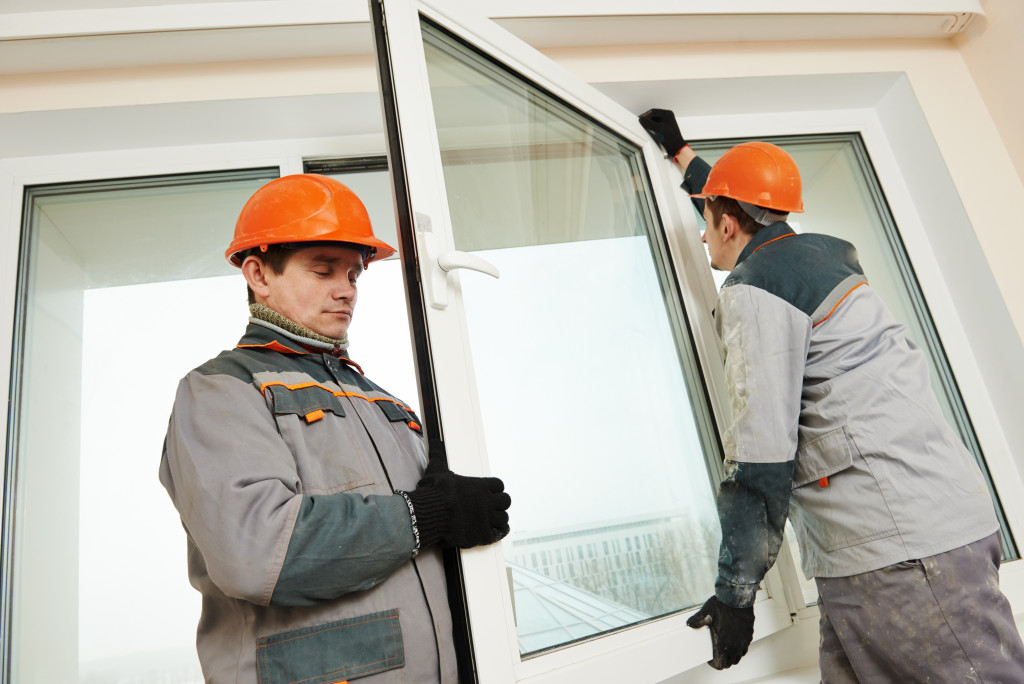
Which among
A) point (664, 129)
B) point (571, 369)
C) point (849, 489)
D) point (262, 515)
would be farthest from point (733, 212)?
point (262, 515)

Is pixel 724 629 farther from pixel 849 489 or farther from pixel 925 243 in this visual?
pixel 925 243

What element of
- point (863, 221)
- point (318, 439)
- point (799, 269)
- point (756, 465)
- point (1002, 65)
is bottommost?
point (756, 465)

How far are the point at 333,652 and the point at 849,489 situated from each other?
3.40 ft

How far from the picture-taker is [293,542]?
90cm

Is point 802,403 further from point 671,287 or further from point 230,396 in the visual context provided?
point 230,396

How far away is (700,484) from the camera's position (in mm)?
1719

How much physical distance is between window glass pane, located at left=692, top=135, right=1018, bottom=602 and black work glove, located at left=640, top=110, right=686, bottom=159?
0.82 ft

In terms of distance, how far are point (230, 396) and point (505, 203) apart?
763mm

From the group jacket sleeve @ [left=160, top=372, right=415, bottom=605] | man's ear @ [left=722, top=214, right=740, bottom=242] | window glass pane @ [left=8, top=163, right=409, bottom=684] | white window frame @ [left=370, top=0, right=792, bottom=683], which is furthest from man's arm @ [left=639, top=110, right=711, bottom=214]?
jacket sleeve @ [left=160, top=372, right=415, bottom=605]

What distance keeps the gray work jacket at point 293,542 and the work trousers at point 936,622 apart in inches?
33.6

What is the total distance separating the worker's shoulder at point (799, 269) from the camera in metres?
1.44

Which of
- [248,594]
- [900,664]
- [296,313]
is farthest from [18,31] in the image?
[900,664]

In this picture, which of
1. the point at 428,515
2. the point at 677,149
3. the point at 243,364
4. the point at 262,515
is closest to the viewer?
the point at 262,515

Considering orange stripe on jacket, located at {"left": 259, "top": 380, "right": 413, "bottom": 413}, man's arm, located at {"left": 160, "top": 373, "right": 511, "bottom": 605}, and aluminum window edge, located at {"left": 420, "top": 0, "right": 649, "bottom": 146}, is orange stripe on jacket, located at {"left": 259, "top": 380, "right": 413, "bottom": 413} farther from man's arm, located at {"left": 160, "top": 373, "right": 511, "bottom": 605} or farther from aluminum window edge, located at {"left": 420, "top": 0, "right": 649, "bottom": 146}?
aluminum window edge, located at {"left": 420, "top": 0, "right": 649, "bottom": 146}
